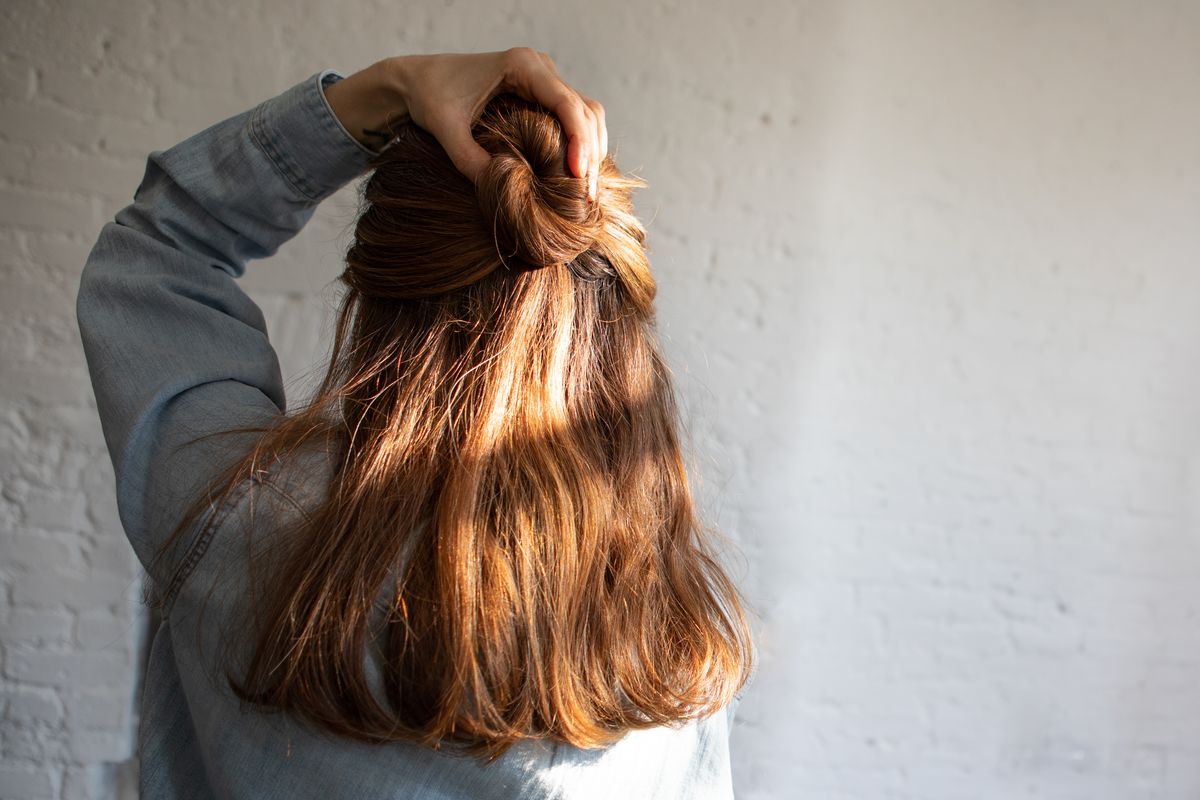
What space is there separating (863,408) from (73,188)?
1.40 metres

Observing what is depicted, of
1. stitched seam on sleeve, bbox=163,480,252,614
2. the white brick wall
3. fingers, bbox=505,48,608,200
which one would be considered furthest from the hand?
the white brick wall

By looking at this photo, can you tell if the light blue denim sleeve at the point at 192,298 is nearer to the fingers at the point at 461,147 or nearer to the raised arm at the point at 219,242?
the raised arm at the point at 219,242

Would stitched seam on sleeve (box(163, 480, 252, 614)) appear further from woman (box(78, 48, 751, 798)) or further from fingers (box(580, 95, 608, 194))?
fingers (box(580, 95, 608, 194))

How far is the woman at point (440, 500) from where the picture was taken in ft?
1.83

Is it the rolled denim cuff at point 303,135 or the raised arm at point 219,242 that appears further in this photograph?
the rolled denim cuff at point 303,135

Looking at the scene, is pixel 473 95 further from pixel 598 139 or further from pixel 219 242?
pixel 219 242

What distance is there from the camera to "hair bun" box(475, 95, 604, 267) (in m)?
0.57

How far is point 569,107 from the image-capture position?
63 cm

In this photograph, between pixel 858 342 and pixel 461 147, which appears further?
pixel 858 342

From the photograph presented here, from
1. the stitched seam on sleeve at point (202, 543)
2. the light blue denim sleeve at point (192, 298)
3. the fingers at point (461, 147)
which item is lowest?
the stitched seam on sleeve at point (202, 543)

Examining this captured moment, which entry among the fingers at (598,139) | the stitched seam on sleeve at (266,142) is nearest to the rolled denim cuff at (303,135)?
the stitched seam on sleeve at (266,142)

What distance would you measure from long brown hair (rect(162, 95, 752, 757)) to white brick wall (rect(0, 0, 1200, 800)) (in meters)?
0.81

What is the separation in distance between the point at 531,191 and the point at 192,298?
345mm

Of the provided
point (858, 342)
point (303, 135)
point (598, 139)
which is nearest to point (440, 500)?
point (598, 139)
